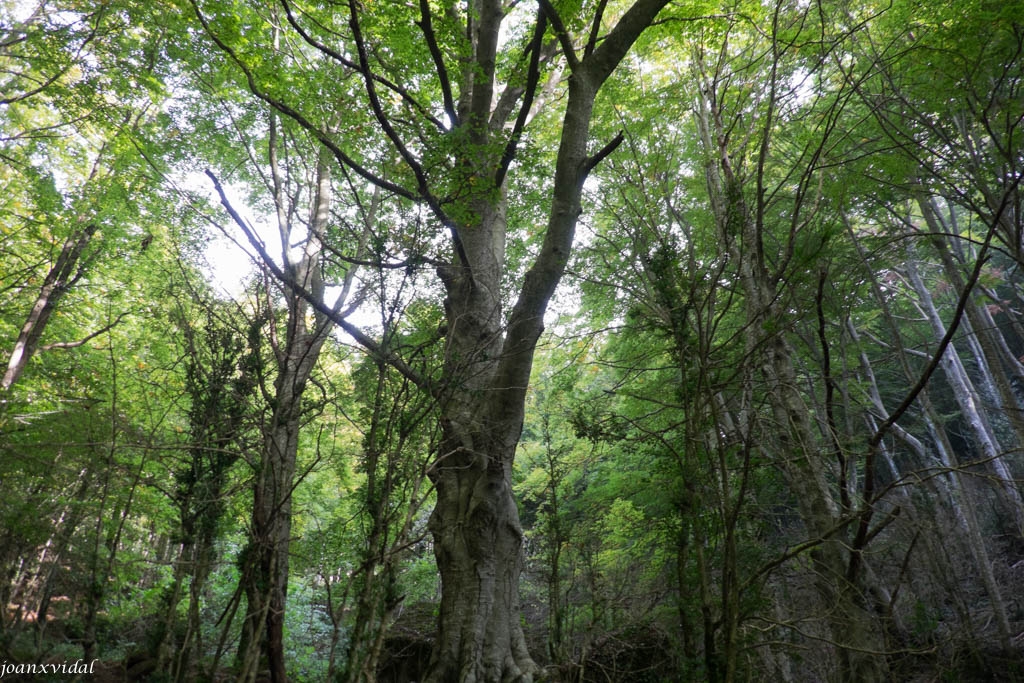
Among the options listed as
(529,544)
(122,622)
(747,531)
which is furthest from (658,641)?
(122,622)

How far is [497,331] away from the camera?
369 cm

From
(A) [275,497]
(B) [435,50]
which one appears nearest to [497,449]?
(A) [275,497]

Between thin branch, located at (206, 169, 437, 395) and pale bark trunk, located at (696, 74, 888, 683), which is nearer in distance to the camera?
pale bark trunk, located at (696, 74, 888, 683)

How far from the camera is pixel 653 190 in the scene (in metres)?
6.17

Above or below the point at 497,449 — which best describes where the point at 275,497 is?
below

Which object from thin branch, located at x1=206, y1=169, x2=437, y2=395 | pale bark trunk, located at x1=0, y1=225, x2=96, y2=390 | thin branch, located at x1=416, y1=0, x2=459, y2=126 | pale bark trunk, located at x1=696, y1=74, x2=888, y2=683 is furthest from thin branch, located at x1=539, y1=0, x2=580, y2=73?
pale bark trunk, located at x1=0, y1=225, x2=96, y2=390

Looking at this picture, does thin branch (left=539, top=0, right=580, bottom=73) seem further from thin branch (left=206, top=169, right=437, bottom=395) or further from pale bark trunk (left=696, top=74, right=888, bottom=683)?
thin branch (left=206, top=169, right=437, bottom=395)

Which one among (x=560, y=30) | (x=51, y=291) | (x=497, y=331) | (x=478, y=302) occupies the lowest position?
(x=497, y=331)

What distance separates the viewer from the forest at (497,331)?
2754mm

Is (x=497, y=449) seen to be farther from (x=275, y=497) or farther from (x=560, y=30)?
(x=560, y=30)

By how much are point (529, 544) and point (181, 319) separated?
10.2m

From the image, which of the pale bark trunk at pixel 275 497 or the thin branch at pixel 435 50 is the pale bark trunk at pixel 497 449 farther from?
the pale bark trunk at pixel 275 497

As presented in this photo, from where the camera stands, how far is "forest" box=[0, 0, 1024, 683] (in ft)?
9.04

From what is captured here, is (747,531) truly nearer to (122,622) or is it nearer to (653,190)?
(653,190)
